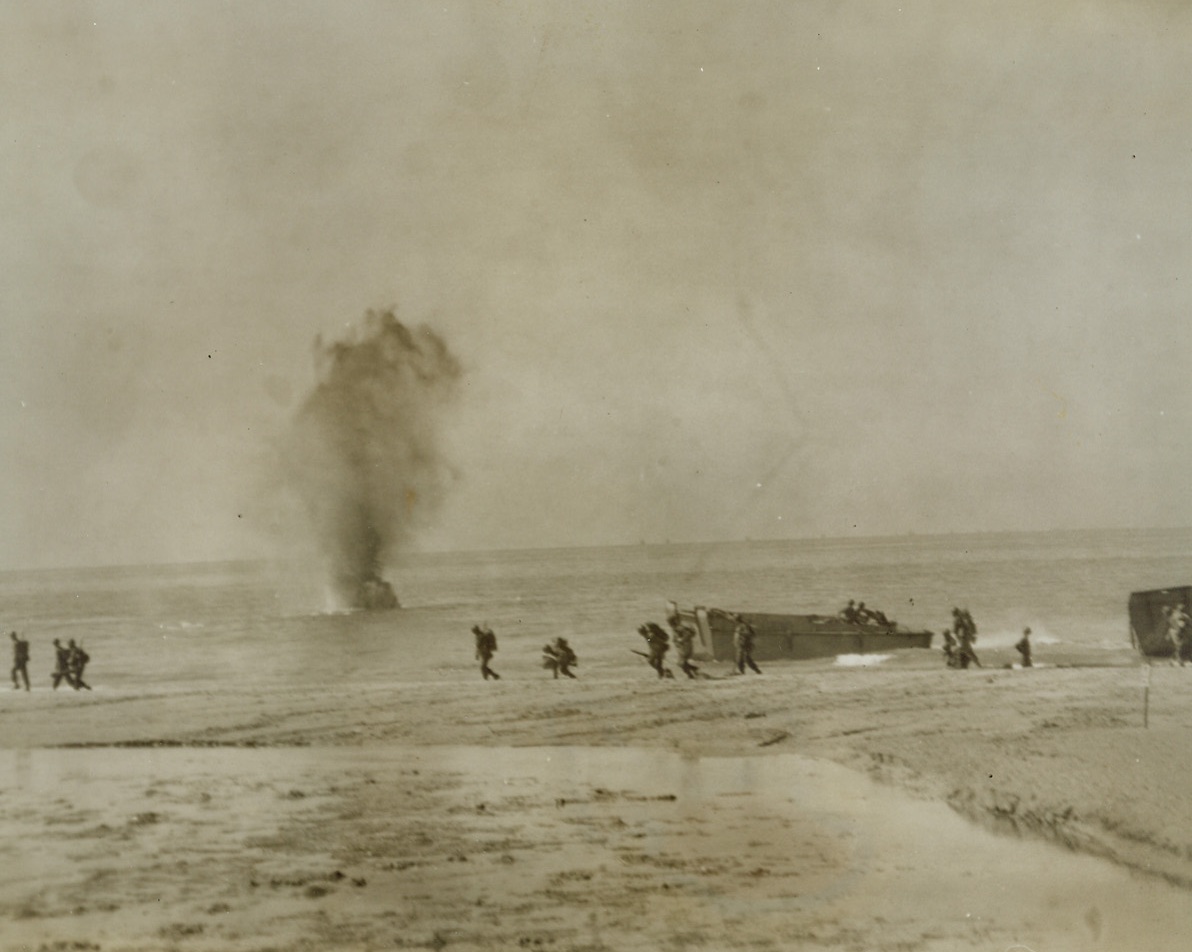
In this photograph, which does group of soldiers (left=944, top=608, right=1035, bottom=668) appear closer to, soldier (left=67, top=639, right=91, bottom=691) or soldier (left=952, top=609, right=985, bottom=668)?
soldier (left=952, top=609, right=985, bottom=668)

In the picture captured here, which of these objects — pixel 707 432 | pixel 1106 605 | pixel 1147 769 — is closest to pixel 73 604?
pixel 1106 605

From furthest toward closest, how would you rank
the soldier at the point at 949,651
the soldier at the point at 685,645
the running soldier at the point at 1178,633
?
the soldier at the point at 949,651 → the soldier at the point at 685,645 → the running soldier at the point at 1178,633

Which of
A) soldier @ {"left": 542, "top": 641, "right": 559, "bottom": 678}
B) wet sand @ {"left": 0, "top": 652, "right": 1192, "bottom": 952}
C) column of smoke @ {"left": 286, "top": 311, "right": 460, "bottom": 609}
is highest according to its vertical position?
column of smoke @ {"left": 286, "top": 311, "right": 460, "bottom": 609}

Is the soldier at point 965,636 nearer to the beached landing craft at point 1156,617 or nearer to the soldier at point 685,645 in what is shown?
the beached landing craft at point 1156,617

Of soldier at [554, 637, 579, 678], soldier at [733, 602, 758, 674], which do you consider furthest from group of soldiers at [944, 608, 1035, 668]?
soldier at [554, 637, 579, 678]

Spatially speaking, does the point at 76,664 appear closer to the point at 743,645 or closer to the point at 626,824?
the point at 743,645

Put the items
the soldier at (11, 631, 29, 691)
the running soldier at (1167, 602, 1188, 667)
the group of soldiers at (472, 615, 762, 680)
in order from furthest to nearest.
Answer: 1. the group of soldiers at (472, 615, 762, 680)
2. the soldier at (11, 631, 29, 691)
3. the running soldier at (1167, 602, 1188, 667)

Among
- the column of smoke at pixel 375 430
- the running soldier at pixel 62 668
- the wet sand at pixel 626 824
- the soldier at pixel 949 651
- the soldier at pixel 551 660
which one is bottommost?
the wet sand at pixel 626 824

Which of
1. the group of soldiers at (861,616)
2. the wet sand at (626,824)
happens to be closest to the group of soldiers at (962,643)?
the group of soldiers at (861,616)
